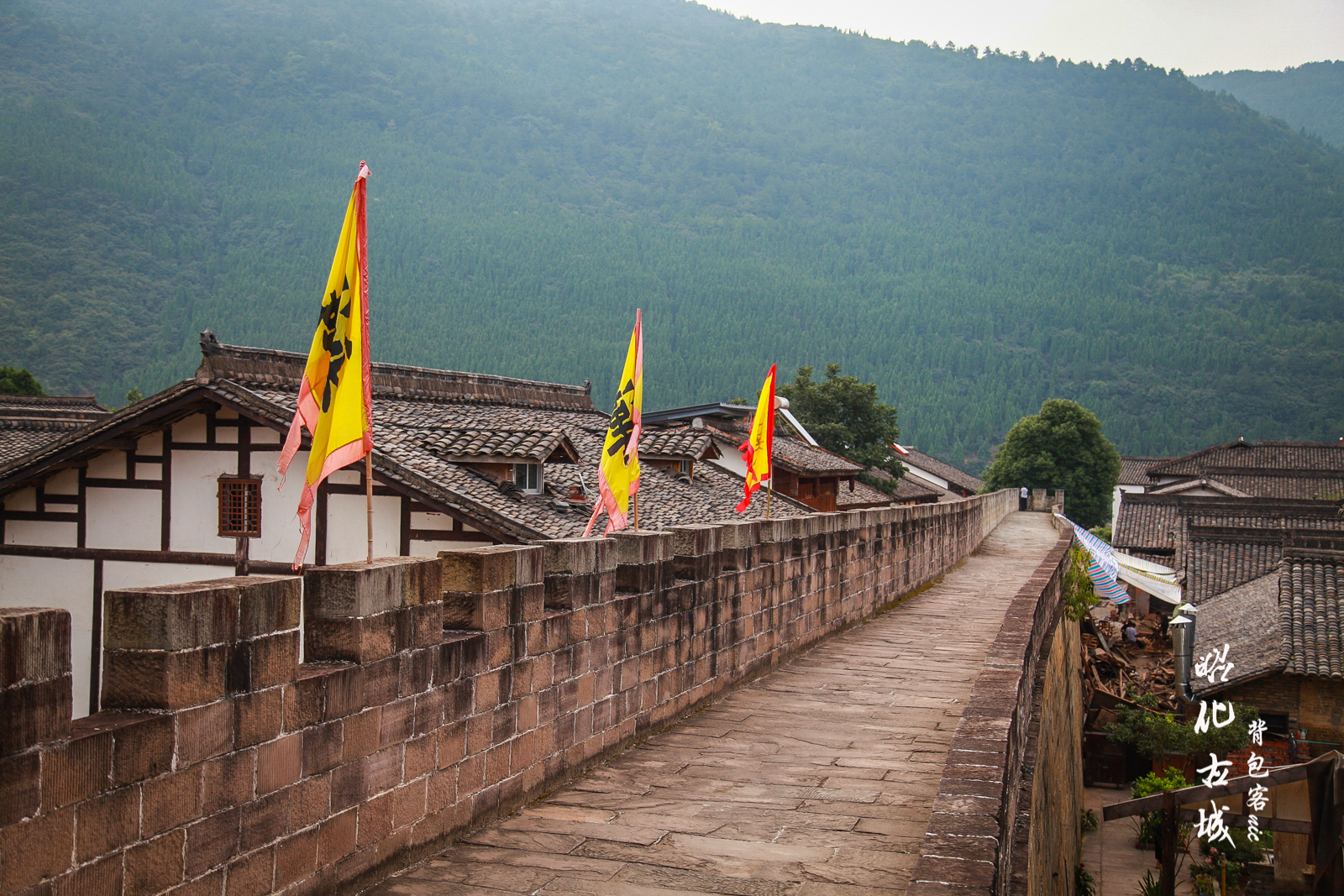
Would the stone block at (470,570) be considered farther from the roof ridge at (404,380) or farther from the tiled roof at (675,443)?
the tiled roof at (675,443)

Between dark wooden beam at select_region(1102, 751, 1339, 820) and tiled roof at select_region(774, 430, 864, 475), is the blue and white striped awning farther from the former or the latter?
dark wooden beam at select_region(1102, 751, 1339, 820)

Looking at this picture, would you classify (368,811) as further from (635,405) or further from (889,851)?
(635,405)

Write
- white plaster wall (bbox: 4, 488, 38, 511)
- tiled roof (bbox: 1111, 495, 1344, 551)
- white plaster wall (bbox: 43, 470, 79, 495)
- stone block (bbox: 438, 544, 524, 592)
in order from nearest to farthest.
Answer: stone block (bbox: 438, 544, 524, 592)
white plaster wall (bbox: 43, 470, 79, 495)
white plaster wall (bbox: 4, 488, 38, 511)
tiled roof (bbox: 1111, 495, 1344, 551)

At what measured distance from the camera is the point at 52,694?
119 inches

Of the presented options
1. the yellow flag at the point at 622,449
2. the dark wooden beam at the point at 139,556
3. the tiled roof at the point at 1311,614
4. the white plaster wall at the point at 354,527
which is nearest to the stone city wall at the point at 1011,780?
the yellow flag at the point at 622,449

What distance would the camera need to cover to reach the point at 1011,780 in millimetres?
6062

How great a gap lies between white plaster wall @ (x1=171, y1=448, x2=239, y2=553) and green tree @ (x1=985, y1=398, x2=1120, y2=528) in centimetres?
6148

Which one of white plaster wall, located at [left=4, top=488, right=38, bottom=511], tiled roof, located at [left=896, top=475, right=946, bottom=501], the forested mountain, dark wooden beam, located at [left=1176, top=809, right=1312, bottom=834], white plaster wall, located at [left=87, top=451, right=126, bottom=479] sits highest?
the forested mountain

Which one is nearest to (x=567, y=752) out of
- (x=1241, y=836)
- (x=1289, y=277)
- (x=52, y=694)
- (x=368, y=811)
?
(x=368, y=811)

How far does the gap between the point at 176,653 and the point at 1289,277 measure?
22248 cm

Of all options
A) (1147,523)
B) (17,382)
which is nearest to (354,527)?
(1147,523)

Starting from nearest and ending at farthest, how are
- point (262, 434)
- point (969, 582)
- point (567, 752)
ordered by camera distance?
point (567, 752) → point (262, 434) → point (969, 582)

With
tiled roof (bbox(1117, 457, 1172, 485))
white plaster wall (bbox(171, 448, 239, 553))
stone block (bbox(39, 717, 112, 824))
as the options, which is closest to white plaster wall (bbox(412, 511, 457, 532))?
white plaster wall (bbox(171, 448, 239, 553))

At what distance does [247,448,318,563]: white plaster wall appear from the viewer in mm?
13727
